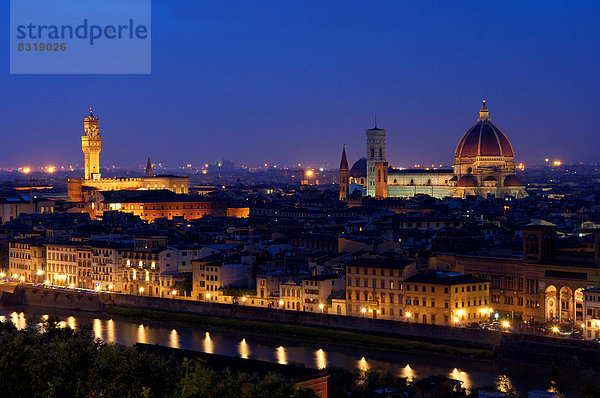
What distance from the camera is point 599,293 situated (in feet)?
97.4

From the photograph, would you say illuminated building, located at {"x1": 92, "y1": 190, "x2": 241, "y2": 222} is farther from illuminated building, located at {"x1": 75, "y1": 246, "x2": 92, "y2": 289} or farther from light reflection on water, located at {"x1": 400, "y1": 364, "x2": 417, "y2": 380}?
light reflection on water, located at {"x1": 400, "y1": 364, "x2": 417, "y2": 380}

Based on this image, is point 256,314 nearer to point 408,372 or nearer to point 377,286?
point 377,286

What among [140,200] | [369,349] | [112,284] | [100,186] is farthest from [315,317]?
[100,186]

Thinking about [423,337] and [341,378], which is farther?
[423,337]

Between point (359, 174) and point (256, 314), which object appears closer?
point (256, 314)

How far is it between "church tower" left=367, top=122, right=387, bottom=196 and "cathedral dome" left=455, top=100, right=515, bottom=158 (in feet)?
22.7

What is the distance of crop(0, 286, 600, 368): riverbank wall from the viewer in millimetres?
29094

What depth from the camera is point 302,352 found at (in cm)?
3153

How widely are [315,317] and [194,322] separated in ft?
15.4

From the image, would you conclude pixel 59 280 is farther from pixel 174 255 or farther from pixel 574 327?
pixel 574 327

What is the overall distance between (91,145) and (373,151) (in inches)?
1008

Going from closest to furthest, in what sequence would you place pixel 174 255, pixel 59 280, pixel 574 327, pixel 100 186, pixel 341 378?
pixel 341 378, pixel 574 327, pixel 174 255, pixel 59 280, pixel 100 186

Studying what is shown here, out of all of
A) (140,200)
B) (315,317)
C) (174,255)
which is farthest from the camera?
(140,200)

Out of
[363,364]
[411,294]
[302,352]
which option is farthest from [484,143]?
[363,364]
